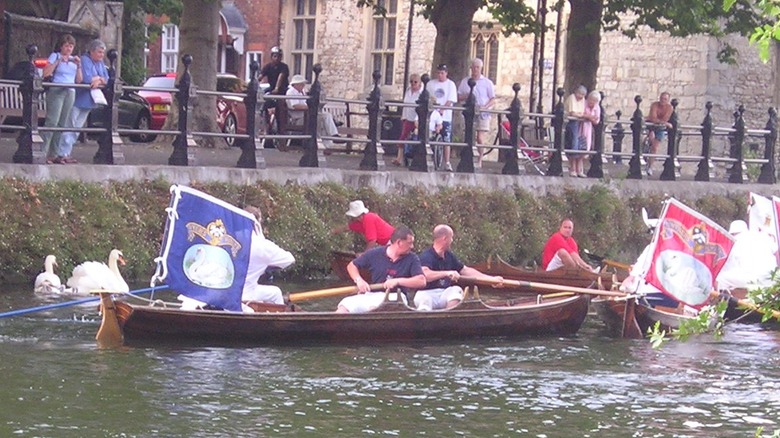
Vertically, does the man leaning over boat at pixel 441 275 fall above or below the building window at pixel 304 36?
below

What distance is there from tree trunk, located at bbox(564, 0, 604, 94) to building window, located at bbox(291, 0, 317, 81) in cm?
1662

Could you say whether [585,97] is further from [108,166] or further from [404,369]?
[404,369]

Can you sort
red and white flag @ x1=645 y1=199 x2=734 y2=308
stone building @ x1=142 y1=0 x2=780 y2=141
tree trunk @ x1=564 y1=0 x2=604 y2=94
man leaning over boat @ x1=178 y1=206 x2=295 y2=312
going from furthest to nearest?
1. stone building @ x1=142 y1=0 x2=780 y2=141
2. tree trunk @ x1=564 y1=0 x2=604 y2=94
3. red and white flag @ x1=645 y1=199 x2=734 y2=308
4. man leaning over boat @ x1=178 y1=206 x2=295 y2=312

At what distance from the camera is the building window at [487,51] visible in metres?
42.0

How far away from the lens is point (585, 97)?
2645cm

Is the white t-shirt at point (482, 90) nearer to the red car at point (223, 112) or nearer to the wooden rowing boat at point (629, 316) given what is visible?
the red car at point (223, 112)

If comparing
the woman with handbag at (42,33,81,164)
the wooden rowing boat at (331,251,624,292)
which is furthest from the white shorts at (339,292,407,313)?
the woman with handbag at (42,33,81,164)

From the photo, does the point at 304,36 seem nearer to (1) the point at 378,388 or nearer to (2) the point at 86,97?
(2) the point at 86,97

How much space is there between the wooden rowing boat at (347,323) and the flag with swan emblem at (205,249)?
0.24 m

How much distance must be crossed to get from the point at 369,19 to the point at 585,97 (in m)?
18.7

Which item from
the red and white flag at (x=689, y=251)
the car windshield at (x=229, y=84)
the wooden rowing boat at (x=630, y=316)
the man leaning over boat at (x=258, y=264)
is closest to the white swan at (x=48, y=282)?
the man leaning over boat at (x=258, y=264)

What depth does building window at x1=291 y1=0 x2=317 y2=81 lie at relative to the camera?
4553 cm

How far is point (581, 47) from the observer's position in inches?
1163

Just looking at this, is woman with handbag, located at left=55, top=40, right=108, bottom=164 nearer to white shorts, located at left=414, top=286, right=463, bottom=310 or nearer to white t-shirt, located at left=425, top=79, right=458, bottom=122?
white shorts, located at left=414, top=286, right=463, bottom=310
